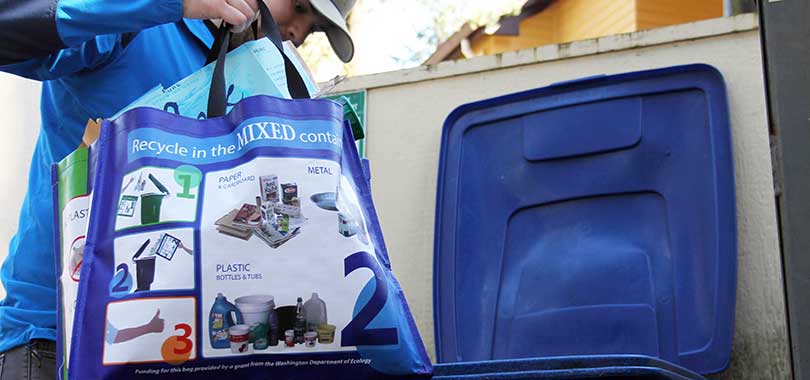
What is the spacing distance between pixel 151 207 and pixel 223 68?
28cm

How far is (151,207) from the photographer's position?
1237 mm

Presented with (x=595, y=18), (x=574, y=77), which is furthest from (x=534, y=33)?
(x=574, y=77)

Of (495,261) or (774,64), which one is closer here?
(774,64)

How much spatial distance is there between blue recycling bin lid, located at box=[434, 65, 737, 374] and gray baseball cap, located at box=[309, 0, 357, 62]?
3.53 feet

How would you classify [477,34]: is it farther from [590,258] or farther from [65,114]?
[65,114]

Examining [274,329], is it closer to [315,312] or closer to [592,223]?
[315,312]

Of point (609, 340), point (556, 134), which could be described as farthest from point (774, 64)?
point (556, 134)

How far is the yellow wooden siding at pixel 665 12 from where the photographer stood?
7.83 meters

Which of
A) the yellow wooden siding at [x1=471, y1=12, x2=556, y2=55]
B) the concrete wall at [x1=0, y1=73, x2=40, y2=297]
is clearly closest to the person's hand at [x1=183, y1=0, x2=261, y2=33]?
the concrete wall at [x1=0, y1=73, x2=40, y2=297]

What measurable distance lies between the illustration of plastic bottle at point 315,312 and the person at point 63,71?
1.52 feet

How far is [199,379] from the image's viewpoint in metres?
1.22

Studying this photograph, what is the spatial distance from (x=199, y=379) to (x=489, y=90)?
2.00 meters

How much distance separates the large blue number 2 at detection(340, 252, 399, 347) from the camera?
1.25m

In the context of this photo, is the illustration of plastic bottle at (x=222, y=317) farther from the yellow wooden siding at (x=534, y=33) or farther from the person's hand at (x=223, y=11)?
the yellow wooden siding at (x=534, y=33)
